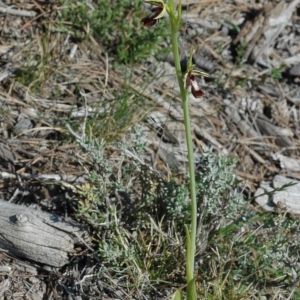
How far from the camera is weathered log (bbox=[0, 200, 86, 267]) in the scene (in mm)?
3201

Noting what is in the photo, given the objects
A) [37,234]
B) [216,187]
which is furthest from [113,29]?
[37,234]

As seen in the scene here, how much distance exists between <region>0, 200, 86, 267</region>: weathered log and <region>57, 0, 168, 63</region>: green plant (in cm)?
137

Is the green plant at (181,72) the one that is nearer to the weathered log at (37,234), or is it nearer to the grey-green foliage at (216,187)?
the grey-green foliage at (216,187)

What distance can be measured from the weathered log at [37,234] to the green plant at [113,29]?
1.37 metres

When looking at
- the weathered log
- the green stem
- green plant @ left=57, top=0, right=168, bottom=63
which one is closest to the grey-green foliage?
the green stem

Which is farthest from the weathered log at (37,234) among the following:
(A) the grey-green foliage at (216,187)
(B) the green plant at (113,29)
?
(B) the green plant at (113,29)

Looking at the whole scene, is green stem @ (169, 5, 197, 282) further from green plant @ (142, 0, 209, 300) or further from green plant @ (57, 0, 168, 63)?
green plant @ (57, 0, 168, 63)

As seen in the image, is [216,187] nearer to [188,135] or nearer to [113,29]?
[188,135]

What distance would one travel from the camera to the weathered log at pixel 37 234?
3.20m

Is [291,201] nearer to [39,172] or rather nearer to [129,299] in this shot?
[129,299]

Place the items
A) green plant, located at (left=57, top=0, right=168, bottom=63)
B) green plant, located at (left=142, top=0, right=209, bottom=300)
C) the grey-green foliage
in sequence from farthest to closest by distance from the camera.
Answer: green plant, located at (left=57, top=0, right=168, bottom=63) → the grey-green foliage → green plant, located at (left=142, top=0, right=209, bottom=300)

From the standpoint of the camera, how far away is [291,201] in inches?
150

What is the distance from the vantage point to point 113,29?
4.31m

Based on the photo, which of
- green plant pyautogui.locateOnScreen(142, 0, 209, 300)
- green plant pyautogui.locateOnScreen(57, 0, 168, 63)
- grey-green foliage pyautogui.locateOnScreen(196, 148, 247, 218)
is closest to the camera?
green plant pyautogui.locateOnScreen(142, 0, 209, 300)
